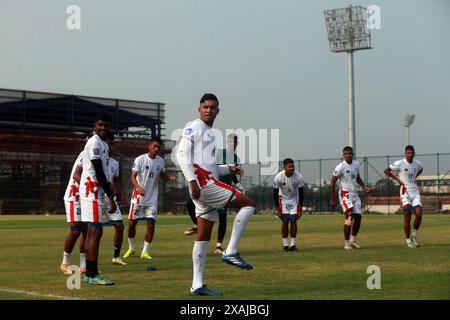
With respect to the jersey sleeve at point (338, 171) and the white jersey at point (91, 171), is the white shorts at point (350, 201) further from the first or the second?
the white jersey at point (91, 171)

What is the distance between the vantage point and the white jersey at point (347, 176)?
18141mm

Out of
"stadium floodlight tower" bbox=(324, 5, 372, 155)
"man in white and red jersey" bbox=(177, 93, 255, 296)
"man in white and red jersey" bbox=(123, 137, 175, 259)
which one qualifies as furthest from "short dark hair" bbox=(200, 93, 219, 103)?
"stadium floodlight tower" bbox=(324, 5, 372, 155)

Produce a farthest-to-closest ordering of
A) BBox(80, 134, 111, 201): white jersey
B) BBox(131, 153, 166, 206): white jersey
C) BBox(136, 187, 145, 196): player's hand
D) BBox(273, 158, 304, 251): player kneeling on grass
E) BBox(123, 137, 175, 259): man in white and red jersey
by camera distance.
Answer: BBox(273, 158, 304, 251): player kneeling on grass, BBox(131, 153, 166, 206): white jersey, BBox(123, 137, 175, 259): man in white and red jersey, BBox(136, 187, 145, 196): player's hand, BBox(80, 134, 111, 201): white jersey

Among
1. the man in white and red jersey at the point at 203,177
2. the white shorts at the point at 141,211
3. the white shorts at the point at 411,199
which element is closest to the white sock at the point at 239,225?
the man in white and red jersey at the point at 203,177

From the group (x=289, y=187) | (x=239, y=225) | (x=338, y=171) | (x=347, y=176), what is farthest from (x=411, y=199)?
(x=239, y=225)

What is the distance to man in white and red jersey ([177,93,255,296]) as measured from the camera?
29.9 ft

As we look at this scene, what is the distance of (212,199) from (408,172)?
10437 mm

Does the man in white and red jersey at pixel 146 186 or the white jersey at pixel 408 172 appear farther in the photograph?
the white jersey at pixel 408 172

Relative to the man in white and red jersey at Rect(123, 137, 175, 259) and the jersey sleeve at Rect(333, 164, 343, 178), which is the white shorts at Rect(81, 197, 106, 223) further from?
the jersey sleeve at Rect(333, 164, 343, 178)

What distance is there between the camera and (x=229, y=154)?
51.6 feet

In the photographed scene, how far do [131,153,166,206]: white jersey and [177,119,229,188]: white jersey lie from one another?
6.36 m

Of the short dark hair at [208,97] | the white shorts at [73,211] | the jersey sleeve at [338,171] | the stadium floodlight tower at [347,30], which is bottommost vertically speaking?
the white shorts at [73,211]
